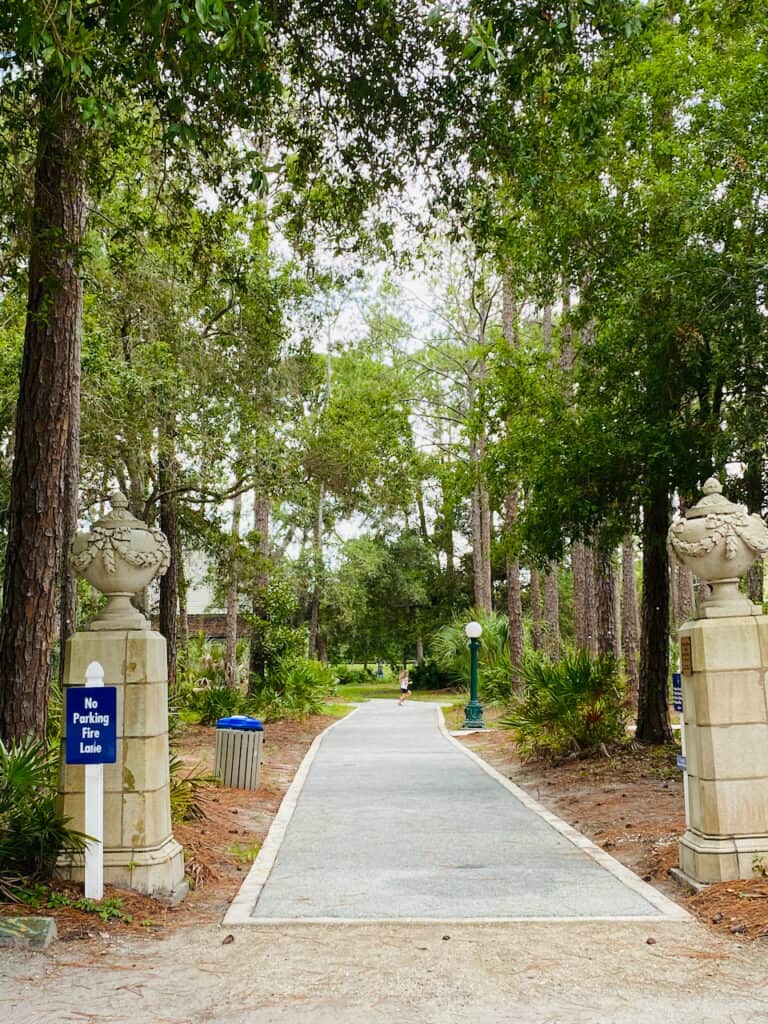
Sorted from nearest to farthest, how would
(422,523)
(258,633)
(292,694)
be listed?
(292,694) < (258,633) < (422,523)

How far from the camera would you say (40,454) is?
8938 mm

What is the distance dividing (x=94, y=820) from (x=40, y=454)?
392 cm

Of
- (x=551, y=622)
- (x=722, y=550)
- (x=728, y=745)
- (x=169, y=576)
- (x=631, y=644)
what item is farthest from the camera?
(x=551, y=622)

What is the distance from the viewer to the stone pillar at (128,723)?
6430mm

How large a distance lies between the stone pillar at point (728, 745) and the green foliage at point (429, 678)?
36517 millimetres

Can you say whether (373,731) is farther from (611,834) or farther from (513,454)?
(611,834)

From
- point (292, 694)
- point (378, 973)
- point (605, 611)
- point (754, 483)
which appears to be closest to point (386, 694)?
point (292, 694)

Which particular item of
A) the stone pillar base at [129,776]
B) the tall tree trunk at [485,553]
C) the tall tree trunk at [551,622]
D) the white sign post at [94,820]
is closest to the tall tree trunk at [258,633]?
the tall tree trunk at [551,622]

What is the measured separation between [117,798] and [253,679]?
58.5 feet

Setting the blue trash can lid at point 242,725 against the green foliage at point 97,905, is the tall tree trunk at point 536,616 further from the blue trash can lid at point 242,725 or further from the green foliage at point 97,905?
the green foliage at point 97,905

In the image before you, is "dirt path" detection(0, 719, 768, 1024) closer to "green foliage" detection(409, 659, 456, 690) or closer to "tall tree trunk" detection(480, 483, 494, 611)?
"tall tree trunk" detection(480, 483, 494, 611)

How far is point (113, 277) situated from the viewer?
18.1 m

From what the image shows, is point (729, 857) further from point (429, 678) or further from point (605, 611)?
point (429, 678)

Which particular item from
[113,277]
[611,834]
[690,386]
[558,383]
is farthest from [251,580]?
[611,834]
